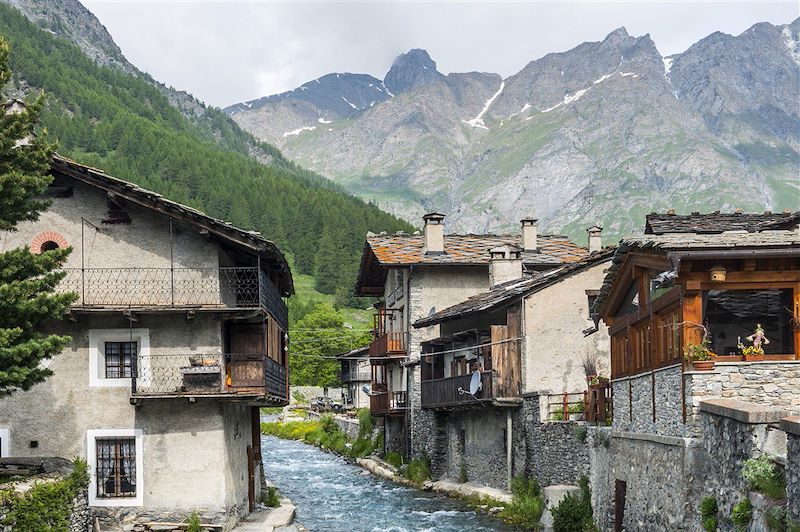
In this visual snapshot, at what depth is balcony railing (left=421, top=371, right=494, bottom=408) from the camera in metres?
37.6

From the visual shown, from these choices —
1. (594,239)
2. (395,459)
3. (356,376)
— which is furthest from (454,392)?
(356,376)

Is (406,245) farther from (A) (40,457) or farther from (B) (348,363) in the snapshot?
(B) (348,363)

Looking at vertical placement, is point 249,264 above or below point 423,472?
above

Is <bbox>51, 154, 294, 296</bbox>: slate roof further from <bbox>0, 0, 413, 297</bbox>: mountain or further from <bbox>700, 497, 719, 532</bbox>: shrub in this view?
<bbox>0, 0, 413, 297</bbox>: mountain

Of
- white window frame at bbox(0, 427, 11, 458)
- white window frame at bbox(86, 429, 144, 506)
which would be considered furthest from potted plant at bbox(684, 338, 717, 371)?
white window frame at bbox(0, 427, 11, 458)

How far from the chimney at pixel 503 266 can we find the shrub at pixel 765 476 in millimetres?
30176

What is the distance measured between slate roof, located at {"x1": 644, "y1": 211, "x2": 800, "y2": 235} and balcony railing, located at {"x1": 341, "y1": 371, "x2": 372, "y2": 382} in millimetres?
63838

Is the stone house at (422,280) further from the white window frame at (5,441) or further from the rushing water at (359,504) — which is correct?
the white window frame at (5,441)

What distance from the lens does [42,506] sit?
21859mm

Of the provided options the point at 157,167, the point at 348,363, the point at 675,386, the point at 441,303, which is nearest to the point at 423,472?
the point at 441,303

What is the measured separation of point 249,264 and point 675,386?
52.8 feet

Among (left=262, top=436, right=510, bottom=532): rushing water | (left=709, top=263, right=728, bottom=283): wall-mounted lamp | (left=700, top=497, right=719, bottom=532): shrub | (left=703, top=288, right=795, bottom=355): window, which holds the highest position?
(left=709, top=263, right=728, bottom=283): wall-mounted lamp

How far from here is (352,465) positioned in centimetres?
5662

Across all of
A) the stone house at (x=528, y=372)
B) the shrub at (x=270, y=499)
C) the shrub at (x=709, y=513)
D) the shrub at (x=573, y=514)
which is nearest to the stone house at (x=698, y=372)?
the shrub at (x=709, y=513)
